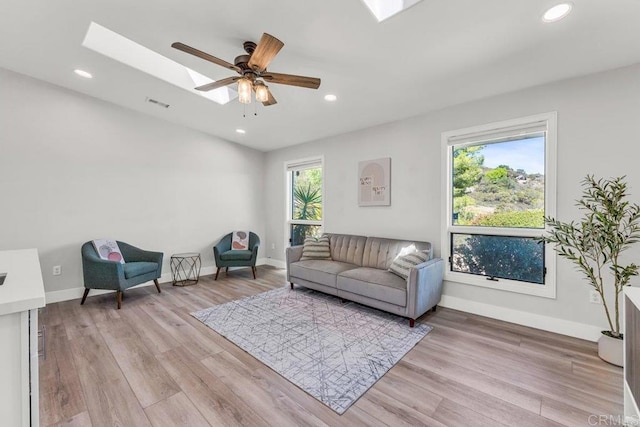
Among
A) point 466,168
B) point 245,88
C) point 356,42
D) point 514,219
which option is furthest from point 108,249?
point 514,219

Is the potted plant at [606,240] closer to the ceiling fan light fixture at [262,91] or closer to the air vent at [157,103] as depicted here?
the ceiling fan light fixture at [262,91]

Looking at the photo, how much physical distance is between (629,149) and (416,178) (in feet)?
6.37

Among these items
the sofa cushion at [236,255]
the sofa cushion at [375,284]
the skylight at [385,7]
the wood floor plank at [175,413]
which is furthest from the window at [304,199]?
the wood floor plank at [175,413]

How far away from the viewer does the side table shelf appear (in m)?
4.38

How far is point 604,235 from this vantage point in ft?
7.22

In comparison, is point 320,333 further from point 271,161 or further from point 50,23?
point 271,161

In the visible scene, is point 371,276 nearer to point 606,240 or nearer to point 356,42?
point 606,240

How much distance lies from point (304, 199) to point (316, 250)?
58.6 inches

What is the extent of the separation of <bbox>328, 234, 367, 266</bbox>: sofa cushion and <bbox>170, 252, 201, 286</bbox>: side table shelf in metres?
2.36

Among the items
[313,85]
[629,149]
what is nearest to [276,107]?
[313,85]

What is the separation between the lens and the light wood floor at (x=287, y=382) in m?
1.61

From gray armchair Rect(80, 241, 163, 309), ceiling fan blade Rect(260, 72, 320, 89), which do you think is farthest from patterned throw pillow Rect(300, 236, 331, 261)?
ceiling fan blade Rect(260, 72, 320, 89)

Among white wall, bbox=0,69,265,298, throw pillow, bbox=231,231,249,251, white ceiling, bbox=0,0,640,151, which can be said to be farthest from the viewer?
throw pillow, bbox=231,231,249,251

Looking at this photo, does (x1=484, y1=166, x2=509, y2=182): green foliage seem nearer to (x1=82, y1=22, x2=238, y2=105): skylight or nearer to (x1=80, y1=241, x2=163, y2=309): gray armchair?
(x1=82, y1=22, x2=238, y2=105): skylight
